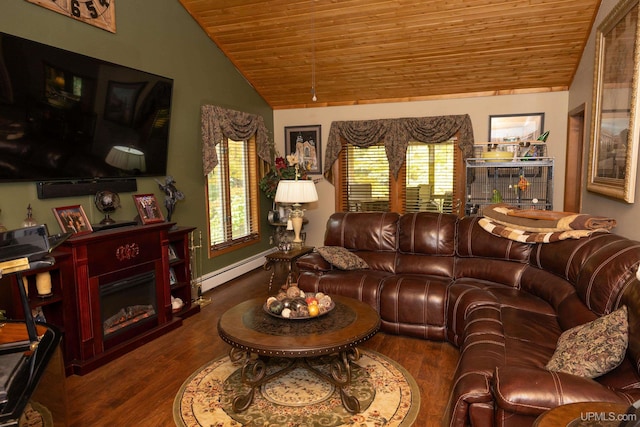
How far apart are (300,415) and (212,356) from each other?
1.13 m

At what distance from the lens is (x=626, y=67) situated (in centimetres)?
292

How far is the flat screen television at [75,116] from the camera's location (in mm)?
2855

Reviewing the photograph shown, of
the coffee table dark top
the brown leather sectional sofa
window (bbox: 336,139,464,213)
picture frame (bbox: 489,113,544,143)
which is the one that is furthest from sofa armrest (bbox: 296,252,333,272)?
picture frame (bbox: 489,113,544,143)

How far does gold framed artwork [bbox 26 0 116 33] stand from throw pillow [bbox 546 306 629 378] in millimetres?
4191

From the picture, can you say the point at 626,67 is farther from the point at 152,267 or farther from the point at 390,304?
the point at 152,267

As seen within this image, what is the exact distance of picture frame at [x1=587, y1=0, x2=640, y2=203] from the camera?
272cm

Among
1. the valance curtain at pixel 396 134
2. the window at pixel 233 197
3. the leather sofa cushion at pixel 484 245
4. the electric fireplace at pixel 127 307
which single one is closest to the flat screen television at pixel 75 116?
the electric fireplace at pixel 127 307

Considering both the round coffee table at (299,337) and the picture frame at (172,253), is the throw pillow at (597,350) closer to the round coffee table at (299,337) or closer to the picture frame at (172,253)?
the round coffee table at (299,337)

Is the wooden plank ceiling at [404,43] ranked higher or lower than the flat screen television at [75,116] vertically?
higher

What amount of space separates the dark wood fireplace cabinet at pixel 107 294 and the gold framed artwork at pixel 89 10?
181 cm

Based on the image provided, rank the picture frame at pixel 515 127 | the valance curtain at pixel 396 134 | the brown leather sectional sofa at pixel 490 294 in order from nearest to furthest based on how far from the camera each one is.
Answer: the brown leather sectional sofa at pixel 490 294 < the picture frame at pixel 515 127 < the valance curtain at pixel 396 134

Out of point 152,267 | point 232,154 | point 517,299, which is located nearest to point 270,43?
point 232,154

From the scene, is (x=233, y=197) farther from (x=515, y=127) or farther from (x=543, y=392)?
(x=543, y=392)

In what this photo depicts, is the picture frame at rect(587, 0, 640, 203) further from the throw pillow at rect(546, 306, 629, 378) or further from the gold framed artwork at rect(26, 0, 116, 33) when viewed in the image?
the gold framed artwork at rect(26, 0, 116, 33)
